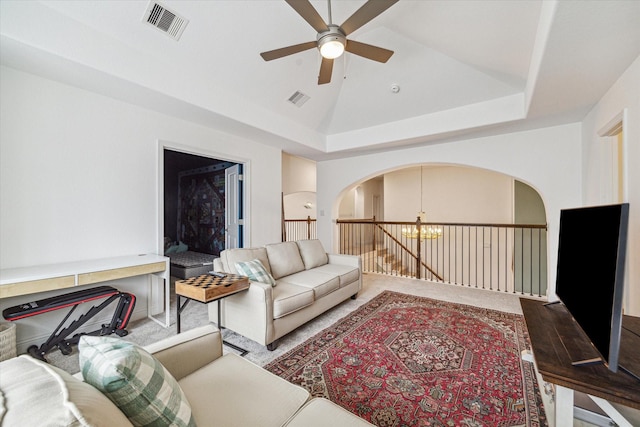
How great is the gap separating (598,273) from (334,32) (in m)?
2.34

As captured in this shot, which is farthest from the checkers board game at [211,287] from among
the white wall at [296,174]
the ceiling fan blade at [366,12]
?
the white wall at [296,174]

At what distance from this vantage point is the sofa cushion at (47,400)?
534mm

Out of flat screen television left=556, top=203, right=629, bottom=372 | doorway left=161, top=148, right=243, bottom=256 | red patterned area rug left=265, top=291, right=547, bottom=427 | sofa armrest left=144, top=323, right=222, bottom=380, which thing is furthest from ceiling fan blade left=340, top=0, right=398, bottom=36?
doorway left=161, top=148, right=243, bottom=256

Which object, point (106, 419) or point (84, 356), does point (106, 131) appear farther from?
point (106, 419)

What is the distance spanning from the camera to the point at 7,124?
2.43m

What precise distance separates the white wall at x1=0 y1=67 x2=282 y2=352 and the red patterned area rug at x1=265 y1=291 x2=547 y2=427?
2.41 metres

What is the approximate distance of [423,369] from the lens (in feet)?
7.17

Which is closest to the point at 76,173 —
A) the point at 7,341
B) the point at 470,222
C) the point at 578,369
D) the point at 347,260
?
the point at 7,341

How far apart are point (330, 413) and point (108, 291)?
2.73 metres

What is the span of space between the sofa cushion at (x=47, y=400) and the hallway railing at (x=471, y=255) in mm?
4959

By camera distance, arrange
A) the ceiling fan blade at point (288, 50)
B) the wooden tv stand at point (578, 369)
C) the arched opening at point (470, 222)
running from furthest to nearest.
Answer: the arched opening at point (470, 222)
the ceiling fan blade at point (288, 50)
the wooden tv stand at point (578, 369)

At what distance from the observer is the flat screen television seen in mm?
1087

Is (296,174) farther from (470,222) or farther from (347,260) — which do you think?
(470,222)

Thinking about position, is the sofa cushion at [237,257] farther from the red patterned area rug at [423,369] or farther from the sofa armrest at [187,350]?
the sofa armrest at [187,350]
